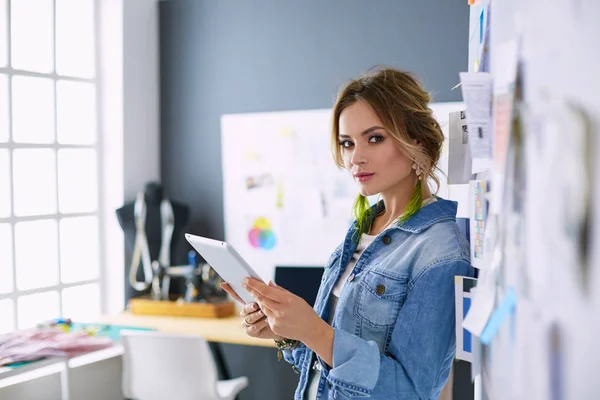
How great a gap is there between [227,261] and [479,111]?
0.58 meters

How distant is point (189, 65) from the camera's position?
370 centimetres

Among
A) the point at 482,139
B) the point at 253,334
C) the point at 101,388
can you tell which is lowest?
the point at 101,388

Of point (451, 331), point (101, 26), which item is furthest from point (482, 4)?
point (101, 26)

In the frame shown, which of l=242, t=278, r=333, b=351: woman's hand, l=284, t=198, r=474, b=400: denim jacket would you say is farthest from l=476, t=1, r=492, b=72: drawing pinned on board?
l=242, t=278, r=333, b=351: woman's hand

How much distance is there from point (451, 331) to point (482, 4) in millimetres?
542

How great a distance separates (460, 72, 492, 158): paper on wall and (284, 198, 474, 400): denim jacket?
302 millimetres

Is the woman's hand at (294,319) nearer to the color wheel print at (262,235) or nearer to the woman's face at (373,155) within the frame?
the woman's face at (373,155)

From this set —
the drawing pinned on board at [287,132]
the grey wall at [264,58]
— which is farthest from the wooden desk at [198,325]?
the drawing pinned on board at [287,132]

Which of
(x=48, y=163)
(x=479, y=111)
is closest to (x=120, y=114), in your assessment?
(x=48, y=163)

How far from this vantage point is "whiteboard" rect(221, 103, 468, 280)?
328 cm

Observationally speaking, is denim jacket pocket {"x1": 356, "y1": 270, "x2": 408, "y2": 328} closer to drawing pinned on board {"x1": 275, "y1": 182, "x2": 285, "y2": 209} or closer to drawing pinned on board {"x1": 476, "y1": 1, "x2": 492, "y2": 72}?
drawing pinned on board {"x1": 476, "y1": 1, "x2": 492, "y2": 72}

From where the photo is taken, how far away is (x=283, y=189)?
3.40 m

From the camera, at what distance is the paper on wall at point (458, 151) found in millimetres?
1214

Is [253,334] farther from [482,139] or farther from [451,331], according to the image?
[482,139]
